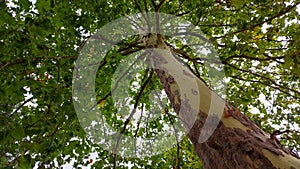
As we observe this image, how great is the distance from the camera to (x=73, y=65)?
3.70m

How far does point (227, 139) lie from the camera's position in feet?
5.92

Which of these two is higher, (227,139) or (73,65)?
(73,65)

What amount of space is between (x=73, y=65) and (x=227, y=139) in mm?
2532

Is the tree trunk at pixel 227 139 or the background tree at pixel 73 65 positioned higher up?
the background tree at pixel 73 65

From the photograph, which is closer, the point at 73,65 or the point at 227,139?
the point at 227,139

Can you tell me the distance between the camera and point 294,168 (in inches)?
54.9

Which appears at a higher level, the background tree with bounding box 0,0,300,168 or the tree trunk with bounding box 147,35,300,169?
the background tree with bounding box 0,0,300,168

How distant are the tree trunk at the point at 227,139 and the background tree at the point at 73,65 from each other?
0.19 meters

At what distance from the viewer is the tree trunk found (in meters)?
1.51

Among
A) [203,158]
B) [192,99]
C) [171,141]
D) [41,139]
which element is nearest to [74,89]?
[41,139]

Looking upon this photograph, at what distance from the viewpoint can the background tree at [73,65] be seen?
2.08 m

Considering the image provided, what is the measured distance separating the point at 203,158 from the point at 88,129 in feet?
7.39

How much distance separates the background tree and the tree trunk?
0.64 ft

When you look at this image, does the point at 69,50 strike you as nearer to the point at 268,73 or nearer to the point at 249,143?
the point at 249,143
